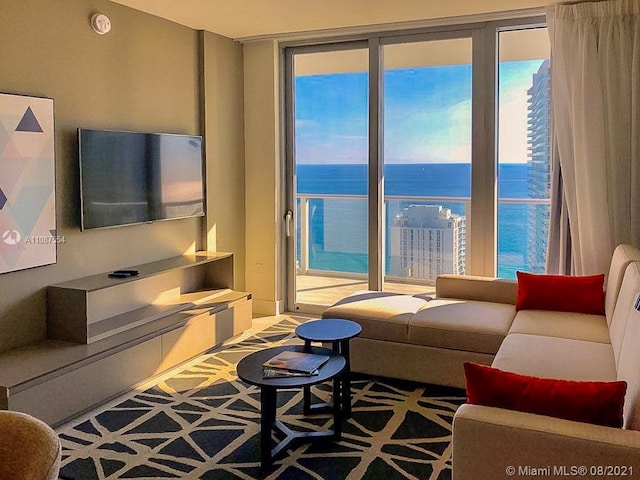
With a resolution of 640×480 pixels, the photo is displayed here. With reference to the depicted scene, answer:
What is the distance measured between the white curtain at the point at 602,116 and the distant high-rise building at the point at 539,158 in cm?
35

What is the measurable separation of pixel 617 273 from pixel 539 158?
4.93ft

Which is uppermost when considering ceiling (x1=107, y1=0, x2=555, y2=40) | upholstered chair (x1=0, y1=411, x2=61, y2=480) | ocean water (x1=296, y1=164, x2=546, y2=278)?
ceiling (x1=107, y1=0, x2=555, y2=40)

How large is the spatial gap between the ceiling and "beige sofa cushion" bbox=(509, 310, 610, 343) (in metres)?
2.27

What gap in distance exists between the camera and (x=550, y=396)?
1.88m

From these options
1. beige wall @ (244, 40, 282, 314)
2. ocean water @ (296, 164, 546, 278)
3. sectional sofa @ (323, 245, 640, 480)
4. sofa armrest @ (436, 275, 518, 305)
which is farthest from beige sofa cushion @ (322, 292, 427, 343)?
beige wall @ (244, 40, 282, 314)

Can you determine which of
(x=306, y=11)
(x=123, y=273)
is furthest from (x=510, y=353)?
(x=306, y=11)

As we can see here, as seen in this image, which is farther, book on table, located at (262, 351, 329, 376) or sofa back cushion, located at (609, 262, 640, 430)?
book on table, located at (262, 351, 329, 376)

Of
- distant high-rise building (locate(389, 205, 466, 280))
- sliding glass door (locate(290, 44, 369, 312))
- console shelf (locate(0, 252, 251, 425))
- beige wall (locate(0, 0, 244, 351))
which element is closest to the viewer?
console shelf (locate(0, 252, 251, 425))

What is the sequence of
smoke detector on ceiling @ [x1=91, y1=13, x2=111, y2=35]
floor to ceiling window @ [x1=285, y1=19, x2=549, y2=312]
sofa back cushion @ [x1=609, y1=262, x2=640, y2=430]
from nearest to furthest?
sofa back cushion @ [x1=609, y1=262, x2=640, y2=430] < smoke detector on ceiling @ [x1=91, y1=13, x2=111, y2=35] < floor to ceiling window @ [x1=285, y1=19, x2=549, y2=312]

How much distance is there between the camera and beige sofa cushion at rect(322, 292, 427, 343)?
389 cm

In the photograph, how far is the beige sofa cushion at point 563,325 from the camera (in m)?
3.39

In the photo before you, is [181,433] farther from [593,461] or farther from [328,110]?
[328,110]

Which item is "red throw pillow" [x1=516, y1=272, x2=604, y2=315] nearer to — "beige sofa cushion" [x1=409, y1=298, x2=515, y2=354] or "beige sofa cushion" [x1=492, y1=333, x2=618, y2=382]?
"beige sofa cushion" [x1=409, y1=298, x2=515, y2=354]

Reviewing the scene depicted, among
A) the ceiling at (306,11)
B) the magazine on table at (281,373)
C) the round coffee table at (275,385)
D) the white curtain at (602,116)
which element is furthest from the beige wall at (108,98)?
the white curtain at (602,116)
